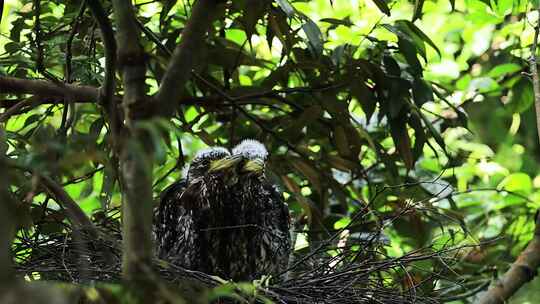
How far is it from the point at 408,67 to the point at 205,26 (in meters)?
1.82

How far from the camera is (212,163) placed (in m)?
2.44

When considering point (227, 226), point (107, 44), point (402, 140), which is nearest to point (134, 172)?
point (107, 44)

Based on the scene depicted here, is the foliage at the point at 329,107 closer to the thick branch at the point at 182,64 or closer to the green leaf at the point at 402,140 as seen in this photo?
the green leaf at the point at 402,140

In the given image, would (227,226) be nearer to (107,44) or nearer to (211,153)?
(211,153)

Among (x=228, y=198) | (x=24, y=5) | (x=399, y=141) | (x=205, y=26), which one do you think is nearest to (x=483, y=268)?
(x=399, y=141)

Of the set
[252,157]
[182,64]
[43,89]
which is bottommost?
[182,64]

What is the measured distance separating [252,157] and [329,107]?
0.38 meters

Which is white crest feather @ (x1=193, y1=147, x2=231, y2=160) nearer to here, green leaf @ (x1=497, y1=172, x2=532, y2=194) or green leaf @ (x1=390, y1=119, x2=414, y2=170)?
green leaf @ (x1=390, y1=119, x2=414, y2=170)

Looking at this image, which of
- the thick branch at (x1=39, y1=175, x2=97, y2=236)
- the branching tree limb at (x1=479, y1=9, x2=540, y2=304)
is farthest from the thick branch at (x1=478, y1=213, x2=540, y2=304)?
the thick branch at (x1=39, y1=175, x2=97, y2=236)

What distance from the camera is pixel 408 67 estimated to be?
278 centimetres

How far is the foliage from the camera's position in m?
2.40

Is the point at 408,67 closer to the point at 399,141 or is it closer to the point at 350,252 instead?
the point at 399,141

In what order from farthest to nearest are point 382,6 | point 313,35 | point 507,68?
point 507,68, point 313,35, point 382,6

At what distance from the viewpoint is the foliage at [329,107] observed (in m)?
2.40
